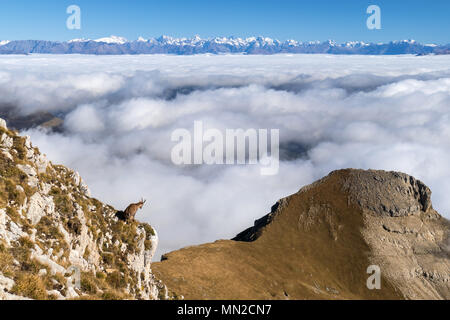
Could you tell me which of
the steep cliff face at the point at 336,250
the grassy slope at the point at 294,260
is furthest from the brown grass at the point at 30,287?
the steep cliff face at the point at 336,250

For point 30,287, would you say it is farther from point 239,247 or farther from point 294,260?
point 294,260

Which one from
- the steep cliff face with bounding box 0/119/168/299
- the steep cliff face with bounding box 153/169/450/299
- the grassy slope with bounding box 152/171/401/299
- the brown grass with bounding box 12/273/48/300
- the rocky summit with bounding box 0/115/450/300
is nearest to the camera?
the brown grass with bounding box 12/273/48/300

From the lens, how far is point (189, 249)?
97.9 metres

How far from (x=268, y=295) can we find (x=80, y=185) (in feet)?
202

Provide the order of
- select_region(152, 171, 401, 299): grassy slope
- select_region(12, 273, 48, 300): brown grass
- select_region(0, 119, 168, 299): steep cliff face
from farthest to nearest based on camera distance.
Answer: select_region(152, 171, 401, 299): grassy slope < select_region(0, 119, 168, 299): steep cliff face < select_region(12, 273, 48, 300): brown grass

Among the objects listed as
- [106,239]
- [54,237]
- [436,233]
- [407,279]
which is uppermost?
[54,237]

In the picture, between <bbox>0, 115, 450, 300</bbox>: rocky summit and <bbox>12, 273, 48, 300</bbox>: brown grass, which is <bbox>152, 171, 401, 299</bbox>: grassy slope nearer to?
<bbox>0, 115, 450, 300</bbox>: rocky summit

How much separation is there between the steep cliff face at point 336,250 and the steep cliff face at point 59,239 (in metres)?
40.4

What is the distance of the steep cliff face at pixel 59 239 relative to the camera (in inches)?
765

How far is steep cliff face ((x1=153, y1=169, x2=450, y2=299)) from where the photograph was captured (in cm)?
8594

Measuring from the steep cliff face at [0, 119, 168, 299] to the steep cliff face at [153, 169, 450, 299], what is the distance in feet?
132

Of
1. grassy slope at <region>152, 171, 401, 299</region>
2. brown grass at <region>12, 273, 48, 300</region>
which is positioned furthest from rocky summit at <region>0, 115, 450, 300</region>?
grassy slope at <region>152, 171, 401, 299</region>

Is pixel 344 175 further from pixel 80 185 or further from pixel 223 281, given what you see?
pixel 80 185
